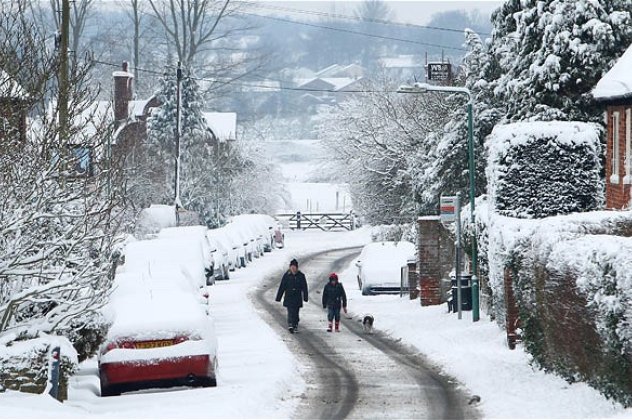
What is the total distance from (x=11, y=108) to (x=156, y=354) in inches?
179

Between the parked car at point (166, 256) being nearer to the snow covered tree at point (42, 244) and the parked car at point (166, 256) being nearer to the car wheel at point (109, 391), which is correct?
the snow covered tree at point (42, 244)

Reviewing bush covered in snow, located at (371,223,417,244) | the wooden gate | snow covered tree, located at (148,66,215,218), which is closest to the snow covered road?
bush covered in snow, located at (371,223,417,244)

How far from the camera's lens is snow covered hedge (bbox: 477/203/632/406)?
569 inches

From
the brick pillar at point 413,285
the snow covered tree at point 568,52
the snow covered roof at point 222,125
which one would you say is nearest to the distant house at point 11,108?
the snow covered tree at point 568,52

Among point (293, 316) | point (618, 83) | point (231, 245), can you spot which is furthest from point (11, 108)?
point (231, 245)

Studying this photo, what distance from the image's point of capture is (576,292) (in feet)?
52.4

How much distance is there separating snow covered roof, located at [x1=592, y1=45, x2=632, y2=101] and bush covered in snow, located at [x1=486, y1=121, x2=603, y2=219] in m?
1.45

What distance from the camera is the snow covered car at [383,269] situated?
128 ft

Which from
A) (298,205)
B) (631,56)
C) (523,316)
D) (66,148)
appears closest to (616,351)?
(523,316)

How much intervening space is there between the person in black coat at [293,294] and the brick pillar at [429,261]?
4915 mm

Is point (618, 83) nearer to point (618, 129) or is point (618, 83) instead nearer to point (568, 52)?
point (618, 129)

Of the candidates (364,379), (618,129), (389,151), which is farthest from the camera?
(389,151)

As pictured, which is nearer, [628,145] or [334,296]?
[334,296]

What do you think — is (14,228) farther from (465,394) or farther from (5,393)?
(465,394)
